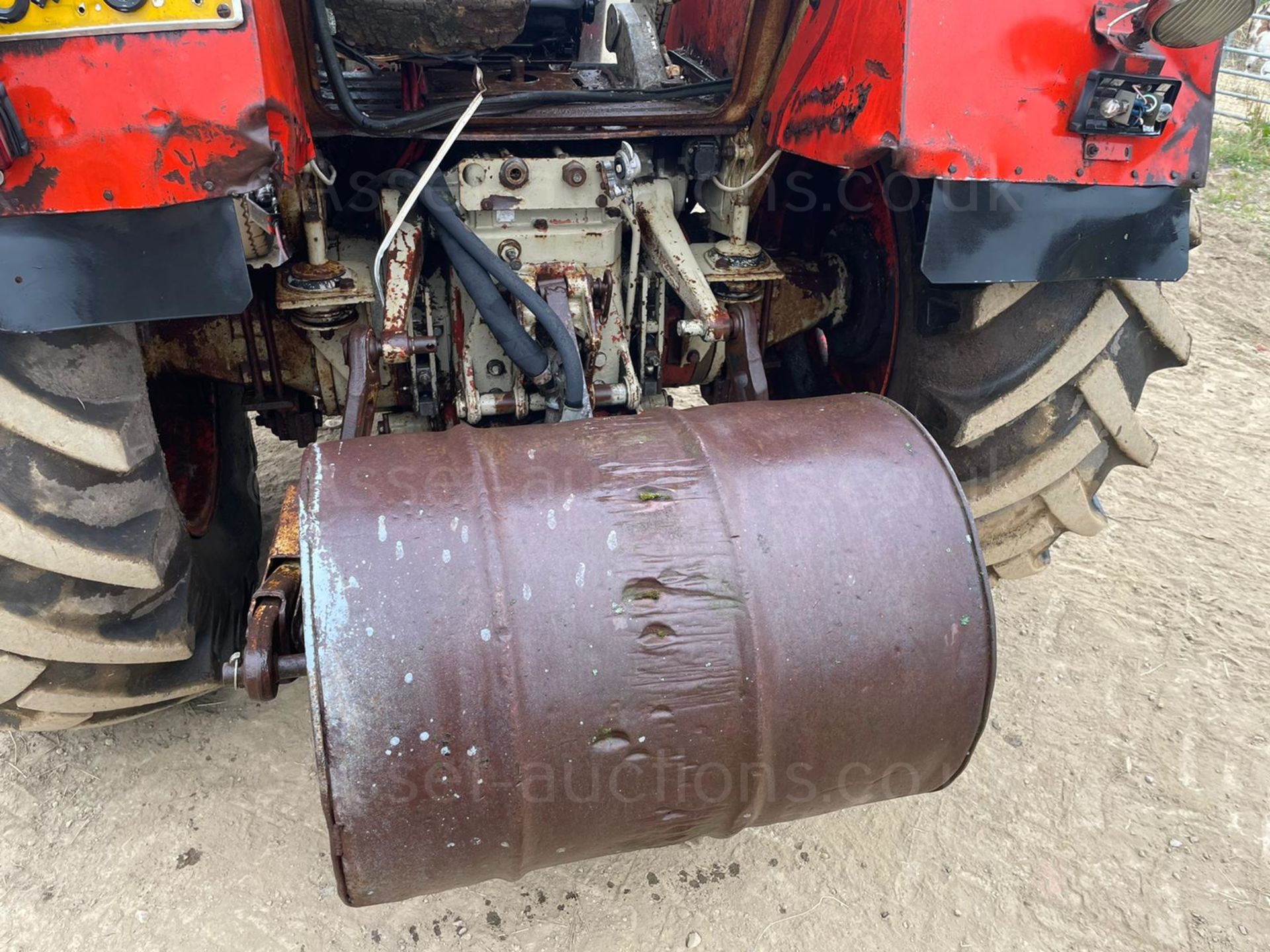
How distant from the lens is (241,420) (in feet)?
8.23

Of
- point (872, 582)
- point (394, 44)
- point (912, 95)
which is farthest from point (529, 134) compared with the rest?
point (872, 582)

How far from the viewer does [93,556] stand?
143 centimetres

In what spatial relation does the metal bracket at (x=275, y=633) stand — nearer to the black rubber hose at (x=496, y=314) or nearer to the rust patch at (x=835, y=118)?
the black rubber hose at (x=496, y=314)

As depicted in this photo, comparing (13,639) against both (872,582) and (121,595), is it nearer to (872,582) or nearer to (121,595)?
(121,595)

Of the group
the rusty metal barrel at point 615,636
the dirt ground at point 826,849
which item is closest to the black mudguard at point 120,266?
the rusty metal barrel at point 615,636

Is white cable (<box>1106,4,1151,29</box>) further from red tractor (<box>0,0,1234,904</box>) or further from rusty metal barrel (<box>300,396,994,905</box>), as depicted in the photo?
rusty metal barrel (<box>300,396,994,905</box>)

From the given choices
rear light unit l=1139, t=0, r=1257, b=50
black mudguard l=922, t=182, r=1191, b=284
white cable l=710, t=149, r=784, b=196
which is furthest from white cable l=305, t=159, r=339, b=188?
rear light unit l=1139, t=0, r=1257, b=50

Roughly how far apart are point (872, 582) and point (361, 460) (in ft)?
2.44

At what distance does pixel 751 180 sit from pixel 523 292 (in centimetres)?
62

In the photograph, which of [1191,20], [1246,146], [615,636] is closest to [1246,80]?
[1246,146]

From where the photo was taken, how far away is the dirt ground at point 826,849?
1.78 m

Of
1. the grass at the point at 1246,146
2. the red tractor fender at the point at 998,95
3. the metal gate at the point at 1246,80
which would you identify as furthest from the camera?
the metal gate at the point at 1246,80

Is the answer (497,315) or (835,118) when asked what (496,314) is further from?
(835,118)

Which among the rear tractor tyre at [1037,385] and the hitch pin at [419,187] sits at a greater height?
the hitch pin at [419,187]
